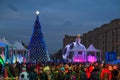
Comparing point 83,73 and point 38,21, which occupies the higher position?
→ point 38,21

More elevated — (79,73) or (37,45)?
(37,45)

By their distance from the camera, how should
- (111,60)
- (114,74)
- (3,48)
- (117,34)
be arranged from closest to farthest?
(114,74)
(111,60)
(3,48)
(117,34)

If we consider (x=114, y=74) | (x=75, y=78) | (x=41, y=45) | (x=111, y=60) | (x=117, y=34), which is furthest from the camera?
(x=117, y=34)

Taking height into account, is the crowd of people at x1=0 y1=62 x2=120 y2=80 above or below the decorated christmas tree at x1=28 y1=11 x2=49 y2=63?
below

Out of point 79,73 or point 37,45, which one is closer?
point 79,73

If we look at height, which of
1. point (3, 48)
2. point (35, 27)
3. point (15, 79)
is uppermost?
point (35, 27)

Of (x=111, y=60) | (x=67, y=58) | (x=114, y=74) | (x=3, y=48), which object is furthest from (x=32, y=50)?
(x=114, y=74)

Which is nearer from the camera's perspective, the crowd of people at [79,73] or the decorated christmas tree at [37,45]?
the crowd of people at [79,73]

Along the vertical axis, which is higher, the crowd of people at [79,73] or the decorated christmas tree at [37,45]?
the decorated christmas tree at [37,45]

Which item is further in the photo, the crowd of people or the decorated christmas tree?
the decorated christmas tree

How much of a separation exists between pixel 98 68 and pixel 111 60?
274 inches

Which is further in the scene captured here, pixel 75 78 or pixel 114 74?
pixel 75 78

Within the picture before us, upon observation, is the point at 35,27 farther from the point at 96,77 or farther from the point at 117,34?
the point at 117,34

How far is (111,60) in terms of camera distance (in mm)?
29781
